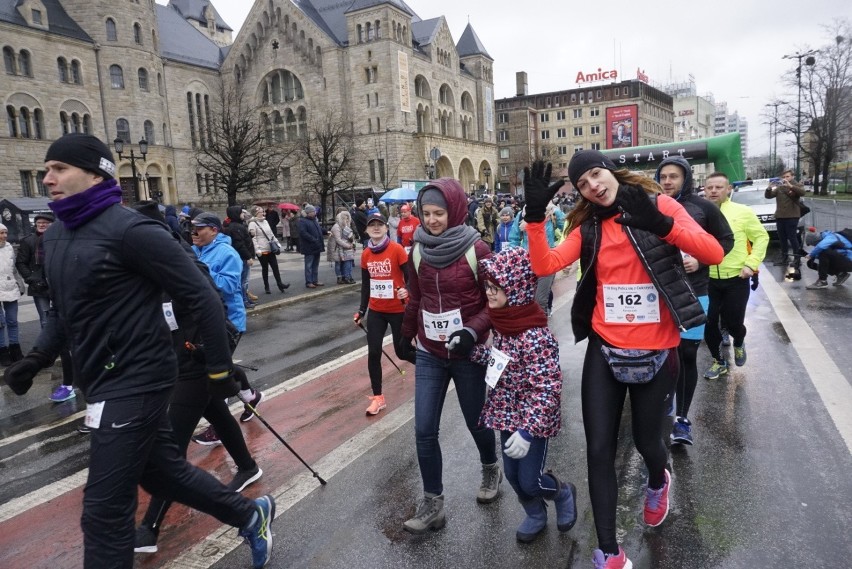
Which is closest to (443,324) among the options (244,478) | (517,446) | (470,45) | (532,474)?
(517,446)

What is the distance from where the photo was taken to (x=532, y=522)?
10.9 ft

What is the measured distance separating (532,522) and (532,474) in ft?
A: 1.16

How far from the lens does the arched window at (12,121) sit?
4003 centimetres

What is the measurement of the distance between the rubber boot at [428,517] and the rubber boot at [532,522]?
46 cm

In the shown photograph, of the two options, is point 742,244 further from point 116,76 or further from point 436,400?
point 116,76

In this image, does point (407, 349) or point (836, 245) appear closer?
point (407, 349)

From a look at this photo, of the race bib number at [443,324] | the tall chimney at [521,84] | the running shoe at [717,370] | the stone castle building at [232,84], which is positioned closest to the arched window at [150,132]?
the stone castle building at [232,84]

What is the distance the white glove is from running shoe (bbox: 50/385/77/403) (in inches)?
221

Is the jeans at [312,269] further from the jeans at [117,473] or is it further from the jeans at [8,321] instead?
the jeans at [117,473]

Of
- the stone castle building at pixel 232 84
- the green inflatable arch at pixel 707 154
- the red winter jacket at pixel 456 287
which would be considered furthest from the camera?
the stone castle building at pixel 232 84

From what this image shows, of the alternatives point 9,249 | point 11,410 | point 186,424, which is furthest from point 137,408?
point 9,249

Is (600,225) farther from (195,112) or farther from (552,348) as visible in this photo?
(195,112)

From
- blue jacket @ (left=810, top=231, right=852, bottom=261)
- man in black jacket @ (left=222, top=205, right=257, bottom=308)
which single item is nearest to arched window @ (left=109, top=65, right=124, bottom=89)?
man in black jacket @ (left=222, top=205, right=257, bottom=308)

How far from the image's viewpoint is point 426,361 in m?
3.61
